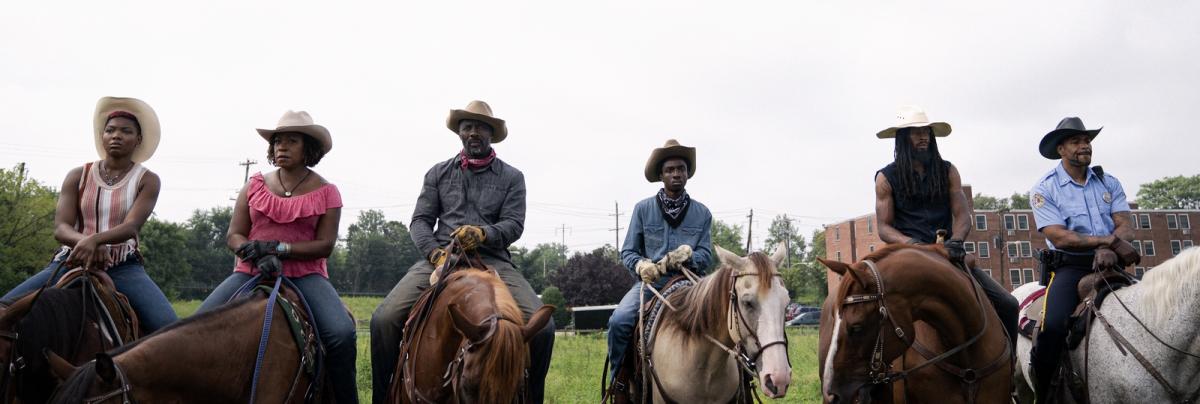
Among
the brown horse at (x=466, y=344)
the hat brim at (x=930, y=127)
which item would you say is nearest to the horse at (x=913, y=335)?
the hat brim at (x=930, y=127)

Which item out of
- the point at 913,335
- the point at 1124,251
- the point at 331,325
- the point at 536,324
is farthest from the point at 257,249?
the point at 1124,251

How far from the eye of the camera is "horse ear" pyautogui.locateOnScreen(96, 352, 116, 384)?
365cm

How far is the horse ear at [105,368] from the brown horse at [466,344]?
66.2 inches

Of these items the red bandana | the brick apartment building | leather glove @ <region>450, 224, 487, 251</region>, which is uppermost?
the brick apartment building

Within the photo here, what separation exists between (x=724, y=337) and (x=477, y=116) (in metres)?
2.92

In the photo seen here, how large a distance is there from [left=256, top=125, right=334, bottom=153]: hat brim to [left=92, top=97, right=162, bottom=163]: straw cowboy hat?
941 mm

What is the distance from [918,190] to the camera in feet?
20.5

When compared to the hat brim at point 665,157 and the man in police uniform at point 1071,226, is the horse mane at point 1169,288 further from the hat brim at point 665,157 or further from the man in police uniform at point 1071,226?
the hat brim at point 665,157

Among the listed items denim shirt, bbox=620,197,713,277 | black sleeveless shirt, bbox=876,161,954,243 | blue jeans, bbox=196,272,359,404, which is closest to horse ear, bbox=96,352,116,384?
blue jeans, bbox=196,272,359,404

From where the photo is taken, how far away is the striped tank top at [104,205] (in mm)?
5809

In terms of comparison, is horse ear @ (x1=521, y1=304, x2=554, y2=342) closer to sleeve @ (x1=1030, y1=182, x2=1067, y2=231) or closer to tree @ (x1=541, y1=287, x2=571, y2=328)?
sleeve @ (x1=1030, y1=182, x2=1067, y2=231)

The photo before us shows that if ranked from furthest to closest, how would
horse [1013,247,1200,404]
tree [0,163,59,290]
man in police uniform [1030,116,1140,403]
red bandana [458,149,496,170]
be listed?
tree [0,163,59,290]
red bandana [458,149,496,170]
man in police uniform [1030,116,1140,403]
horse [1013,247,1200,404]

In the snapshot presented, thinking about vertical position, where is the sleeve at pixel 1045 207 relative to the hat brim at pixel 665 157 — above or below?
below

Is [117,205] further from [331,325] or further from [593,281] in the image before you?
[593,281]
